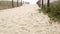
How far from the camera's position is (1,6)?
8812mm

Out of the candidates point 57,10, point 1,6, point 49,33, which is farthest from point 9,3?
point 49,33

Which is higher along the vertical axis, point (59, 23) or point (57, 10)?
point (57, 10)

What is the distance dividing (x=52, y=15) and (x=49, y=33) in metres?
1.38

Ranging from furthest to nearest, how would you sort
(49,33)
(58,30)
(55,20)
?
(55,20)
(58,30)
(49,33)

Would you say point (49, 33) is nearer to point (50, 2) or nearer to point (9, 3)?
point (50, 2)

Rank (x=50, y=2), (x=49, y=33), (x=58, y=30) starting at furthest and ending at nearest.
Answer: (x=50, y=2), (x=58, y=30), (x=49, y=33)

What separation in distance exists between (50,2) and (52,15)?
5.60ft

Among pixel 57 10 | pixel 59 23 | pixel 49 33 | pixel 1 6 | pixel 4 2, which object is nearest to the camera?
pixel 49 33

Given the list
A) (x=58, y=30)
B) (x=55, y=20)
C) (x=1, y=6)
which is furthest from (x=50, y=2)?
(x=1, y=6)

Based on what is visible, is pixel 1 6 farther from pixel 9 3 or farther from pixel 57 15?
pixel 57 15

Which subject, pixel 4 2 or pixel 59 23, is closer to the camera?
pixel 59 23

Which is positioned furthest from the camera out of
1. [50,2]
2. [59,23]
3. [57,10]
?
[50,2]

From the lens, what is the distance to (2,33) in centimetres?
311

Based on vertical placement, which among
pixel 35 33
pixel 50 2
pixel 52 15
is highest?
pixel 50 2
